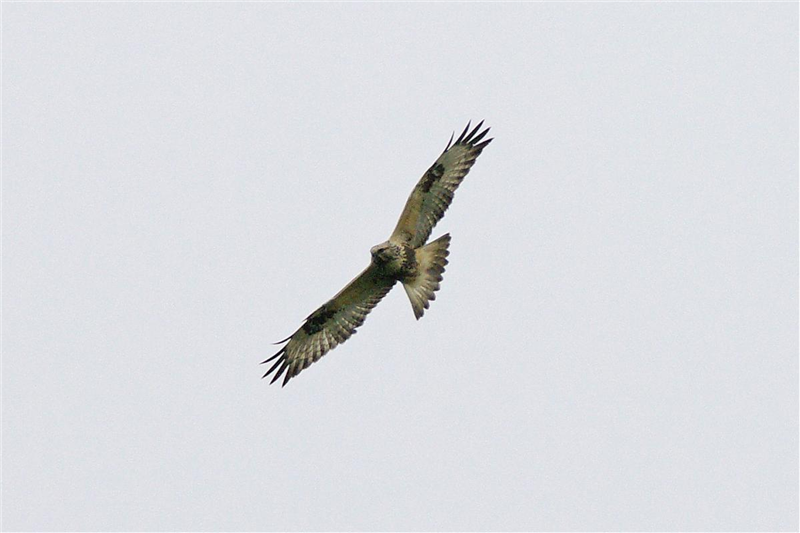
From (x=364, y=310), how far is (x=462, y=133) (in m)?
2.09

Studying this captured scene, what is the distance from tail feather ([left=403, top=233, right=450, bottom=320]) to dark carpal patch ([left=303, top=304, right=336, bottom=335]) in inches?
45.9

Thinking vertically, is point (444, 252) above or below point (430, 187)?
below

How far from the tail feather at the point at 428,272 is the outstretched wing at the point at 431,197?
288 mm

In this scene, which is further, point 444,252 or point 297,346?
point 297,346

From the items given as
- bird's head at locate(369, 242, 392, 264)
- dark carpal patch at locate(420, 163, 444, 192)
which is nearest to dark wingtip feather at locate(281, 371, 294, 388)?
bird's head at locate(369, 242, 392, 264)

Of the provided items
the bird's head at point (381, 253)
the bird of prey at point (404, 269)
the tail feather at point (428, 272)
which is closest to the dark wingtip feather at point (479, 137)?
the bird of prey at point (404, 269)

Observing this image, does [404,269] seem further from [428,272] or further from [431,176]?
[431,176]

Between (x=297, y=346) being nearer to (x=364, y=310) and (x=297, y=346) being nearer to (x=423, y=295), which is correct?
(x=364, y=310)

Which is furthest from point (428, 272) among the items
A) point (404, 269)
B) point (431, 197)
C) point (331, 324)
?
point (331, 324)

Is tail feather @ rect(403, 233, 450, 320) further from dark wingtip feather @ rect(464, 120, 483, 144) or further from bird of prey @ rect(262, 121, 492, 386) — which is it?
dark wingtip feather @ rect(464, 120, 483, 144)

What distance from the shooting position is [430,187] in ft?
41.2

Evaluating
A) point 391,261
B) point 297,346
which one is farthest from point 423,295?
point 297,346

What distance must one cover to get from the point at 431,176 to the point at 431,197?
0.22m

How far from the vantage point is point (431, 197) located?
41.2ft
